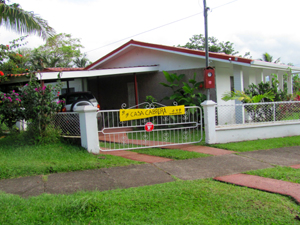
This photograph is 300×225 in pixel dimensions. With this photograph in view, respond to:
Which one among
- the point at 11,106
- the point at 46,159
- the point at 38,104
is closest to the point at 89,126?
the point at 46,159

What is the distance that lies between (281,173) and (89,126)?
440 centimetres

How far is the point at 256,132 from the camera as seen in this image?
332 inches

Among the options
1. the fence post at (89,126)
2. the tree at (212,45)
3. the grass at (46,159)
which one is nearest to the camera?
the grass at (46,159)

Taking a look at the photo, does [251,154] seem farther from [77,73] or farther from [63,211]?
[77,73]

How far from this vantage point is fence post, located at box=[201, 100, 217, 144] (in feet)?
24.9

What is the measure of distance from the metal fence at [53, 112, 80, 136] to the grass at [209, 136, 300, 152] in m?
3.93

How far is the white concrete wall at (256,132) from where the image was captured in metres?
7.98

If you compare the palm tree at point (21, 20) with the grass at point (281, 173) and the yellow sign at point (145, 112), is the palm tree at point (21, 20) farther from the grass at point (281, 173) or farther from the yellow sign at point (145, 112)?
the grass at point (281, 173)

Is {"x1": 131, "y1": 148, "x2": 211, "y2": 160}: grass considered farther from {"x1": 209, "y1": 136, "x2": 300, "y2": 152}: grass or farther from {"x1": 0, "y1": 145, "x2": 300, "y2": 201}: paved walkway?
{"x1": 209, "y1": 136, "x2": 300, "y2": 152}: grass

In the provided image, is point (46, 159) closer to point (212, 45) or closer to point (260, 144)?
point (260, 144)

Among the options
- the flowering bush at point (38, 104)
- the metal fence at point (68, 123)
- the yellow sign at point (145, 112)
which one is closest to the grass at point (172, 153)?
the yellow sign at point (145, 112)

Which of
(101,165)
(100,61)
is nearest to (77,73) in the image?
(100,61)

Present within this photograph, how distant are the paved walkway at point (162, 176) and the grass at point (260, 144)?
671 mm

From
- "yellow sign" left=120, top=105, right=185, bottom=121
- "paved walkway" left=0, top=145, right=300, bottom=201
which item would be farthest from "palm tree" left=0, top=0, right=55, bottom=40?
"paved walkway" left=0, top=145, right=300, bottom=201
